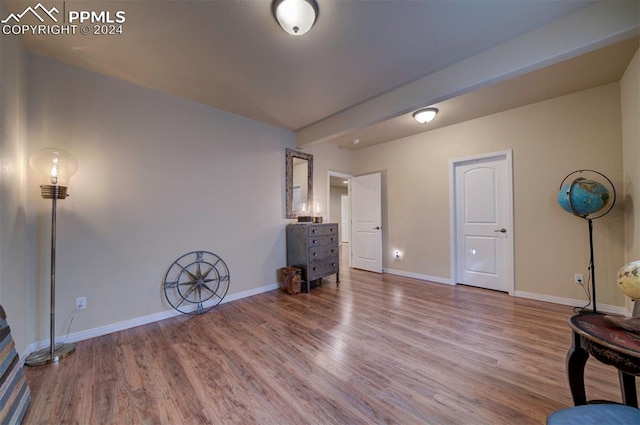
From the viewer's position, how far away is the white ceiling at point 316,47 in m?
1.67

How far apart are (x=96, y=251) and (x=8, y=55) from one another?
1.64 metres

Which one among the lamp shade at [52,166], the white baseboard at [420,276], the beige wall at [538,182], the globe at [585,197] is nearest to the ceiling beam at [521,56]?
the globe at [585,197]

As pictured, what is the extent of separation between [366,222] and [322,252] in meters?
1.50

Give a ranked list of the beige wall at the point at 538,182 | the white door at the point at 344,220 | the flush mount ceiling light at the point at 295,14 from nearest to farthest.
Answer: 1. the flush mount ceiling light at the point at 295,14
2. the beige wall at the point at 538,182
3. the white door at the point at 344,220

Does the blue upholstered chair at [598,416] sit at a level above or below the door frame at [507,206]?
below

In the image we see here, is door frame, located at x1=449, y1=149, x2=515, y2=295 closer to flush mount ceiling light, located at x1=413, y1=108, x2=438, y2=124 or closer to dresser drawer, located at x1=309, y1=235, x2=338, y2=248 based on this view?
flush mount ceiling light, located at x1=413, y1=108, x2=438, y2=124

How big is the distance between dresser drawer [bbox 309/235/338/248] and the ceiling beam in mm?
1875

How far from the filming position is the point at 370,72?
240cm

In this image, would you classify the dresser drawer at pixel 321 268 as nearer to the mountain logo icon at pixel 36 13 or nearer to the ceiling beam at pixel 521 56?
the ceiling beam at pixel 521 56

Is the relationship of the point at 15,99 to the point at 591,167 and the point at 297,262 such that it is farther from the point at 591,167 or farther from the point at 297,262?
the point at 591,167

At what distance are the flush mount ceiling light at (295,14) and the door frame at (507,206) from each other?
3223 mm

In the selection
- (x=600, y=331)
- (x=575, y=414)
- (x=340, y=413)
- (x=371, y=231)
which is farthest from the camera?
(x=371, y=231)

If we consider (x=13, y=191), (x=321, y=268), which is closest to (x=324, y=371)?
(x=321, y=268)

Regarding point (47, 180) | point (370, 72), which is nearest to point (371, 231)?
point (370, 72)
